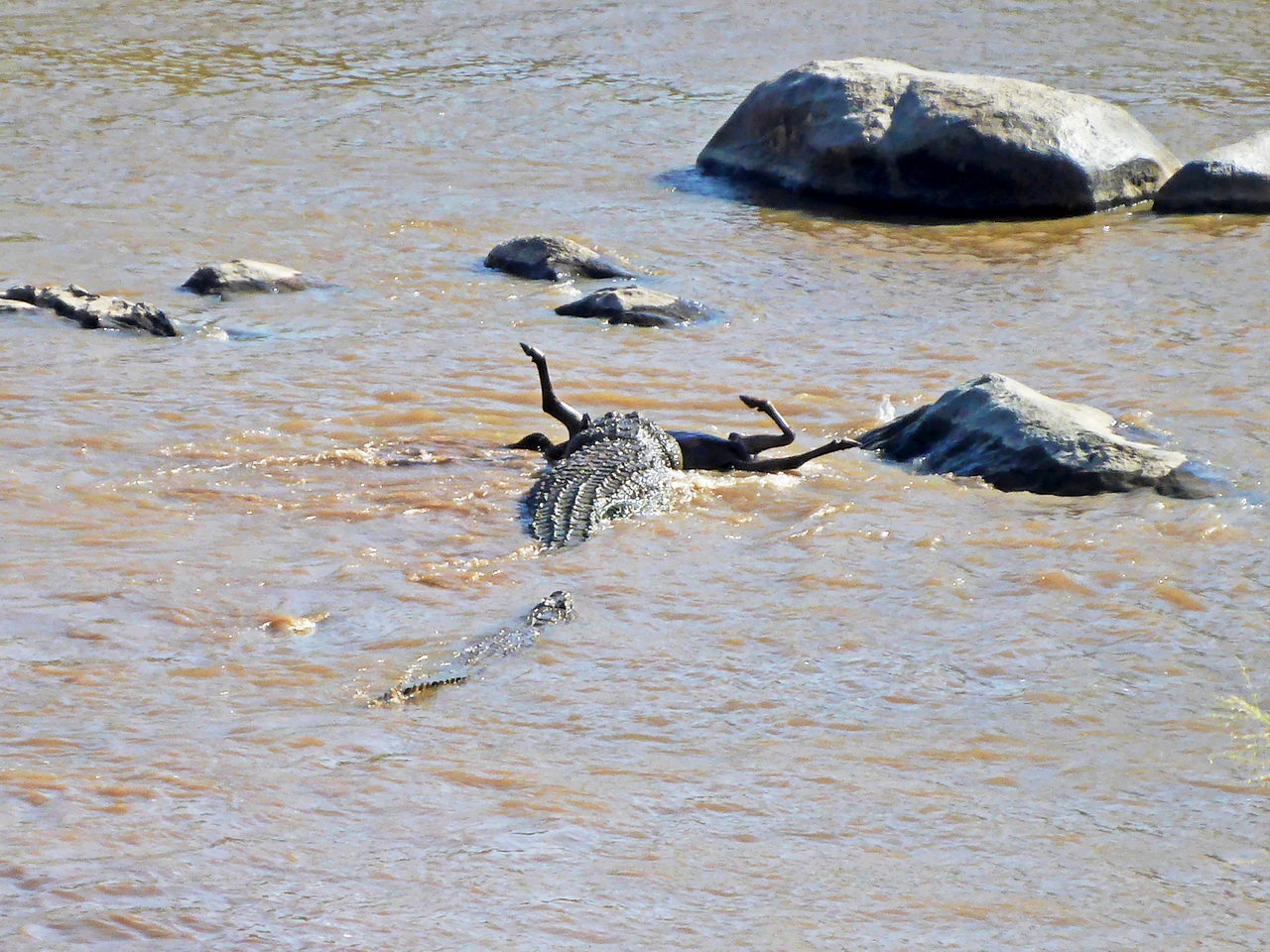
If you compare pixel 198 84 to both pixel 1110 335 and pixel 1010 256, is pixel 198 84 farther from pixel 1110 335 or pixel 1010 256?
pixel 1110 335

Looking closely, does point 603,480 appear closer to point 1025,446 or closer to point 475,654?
point 475,654

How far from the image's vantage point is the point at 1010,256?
425 inches

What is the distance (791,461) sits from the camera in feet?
22.5

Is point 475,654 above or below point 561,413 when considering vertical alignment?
below

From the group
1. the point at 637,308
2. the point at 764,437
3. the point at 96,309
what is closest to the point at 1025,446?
the point at 764,437

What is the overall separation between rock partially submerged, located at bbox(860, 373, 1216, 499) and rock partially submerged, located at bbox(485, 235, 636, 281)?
11.3 feet

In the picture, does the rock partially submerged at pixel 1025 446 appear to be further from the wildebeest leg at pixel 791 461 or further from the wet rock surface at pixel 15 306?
the wet rock surface at pixel 15 306

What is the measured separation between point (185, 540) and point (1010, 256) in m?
6.89

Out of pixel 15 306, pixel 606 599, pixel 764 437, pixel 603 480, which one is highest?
pixel 15 306

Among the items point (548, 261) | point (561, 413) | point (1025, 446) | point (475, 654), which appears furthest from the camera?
point (548, 261)

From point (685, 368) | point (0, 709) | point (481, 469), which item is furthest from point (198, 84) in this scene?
point (0, 709)

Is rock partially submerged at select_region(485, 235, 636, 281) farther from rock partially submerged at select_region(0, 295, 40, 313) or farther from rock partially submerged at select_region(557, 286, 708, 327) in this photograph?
rock partially submerged at select_region(0, 295, 40, 313)

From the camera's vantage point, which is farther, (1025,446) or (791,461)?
(791,461)

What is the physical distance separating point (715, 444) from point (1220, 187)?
664 cm
